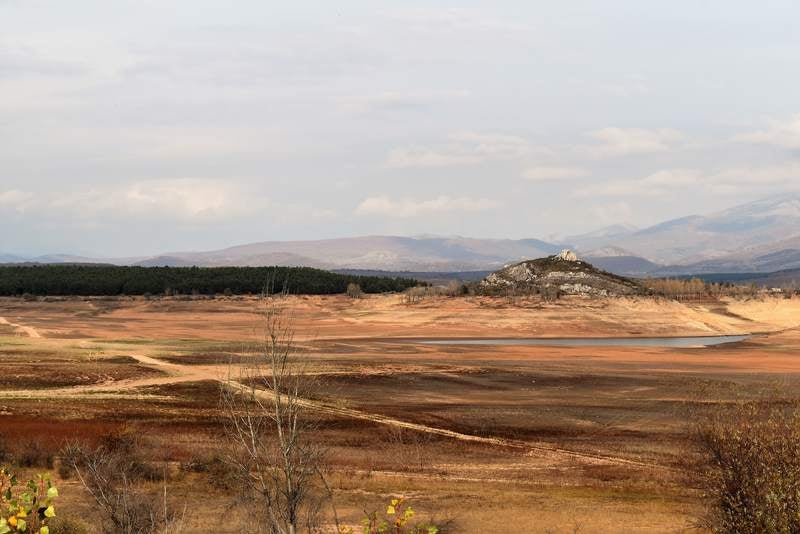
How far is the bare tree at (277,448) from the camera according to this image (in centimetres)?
1794

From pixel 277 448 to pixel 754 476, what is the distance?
25141 mm

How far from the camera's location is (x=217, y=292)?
7800 inches

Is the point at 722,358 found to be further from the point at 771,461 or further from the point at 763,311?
the point at 771,461

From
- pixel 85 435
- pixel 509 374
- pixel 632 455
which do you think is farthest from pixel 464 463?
pixel 509 374

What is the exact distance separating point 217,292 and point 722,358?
129 meters

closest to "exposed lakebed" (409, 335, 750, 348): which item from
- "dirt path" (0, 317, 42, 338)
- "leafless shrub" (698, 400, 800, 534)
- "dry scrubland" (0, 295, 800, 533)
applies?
"dry scrubland" (0, 295, 800, 533)

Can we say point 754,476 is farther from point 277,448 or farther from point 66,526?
point 277,448

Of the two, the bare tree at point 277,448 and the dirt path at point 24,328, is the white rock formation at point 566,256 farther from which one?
the bare tree at point 277,448

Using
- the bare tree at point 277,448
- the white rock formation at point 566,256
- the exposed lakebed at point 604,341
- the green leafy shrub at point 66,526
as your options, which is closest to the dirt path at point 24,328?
the exposed lakebed at point 604,341

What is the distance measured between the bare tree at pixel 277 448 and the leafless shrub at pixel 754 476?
38.4 feet

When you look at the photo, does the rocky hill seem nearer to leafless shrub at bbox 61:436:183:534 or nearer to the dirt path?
the dirt path

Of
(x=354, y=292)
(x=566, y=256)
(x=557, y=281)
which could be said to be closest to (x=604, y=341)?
(x=557, y=281)

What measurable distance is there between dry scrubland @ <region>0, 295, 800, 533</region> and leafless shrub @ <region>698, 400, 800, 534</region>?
212 inches

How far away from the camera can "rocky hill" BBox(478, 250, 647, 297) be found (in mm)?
160625
